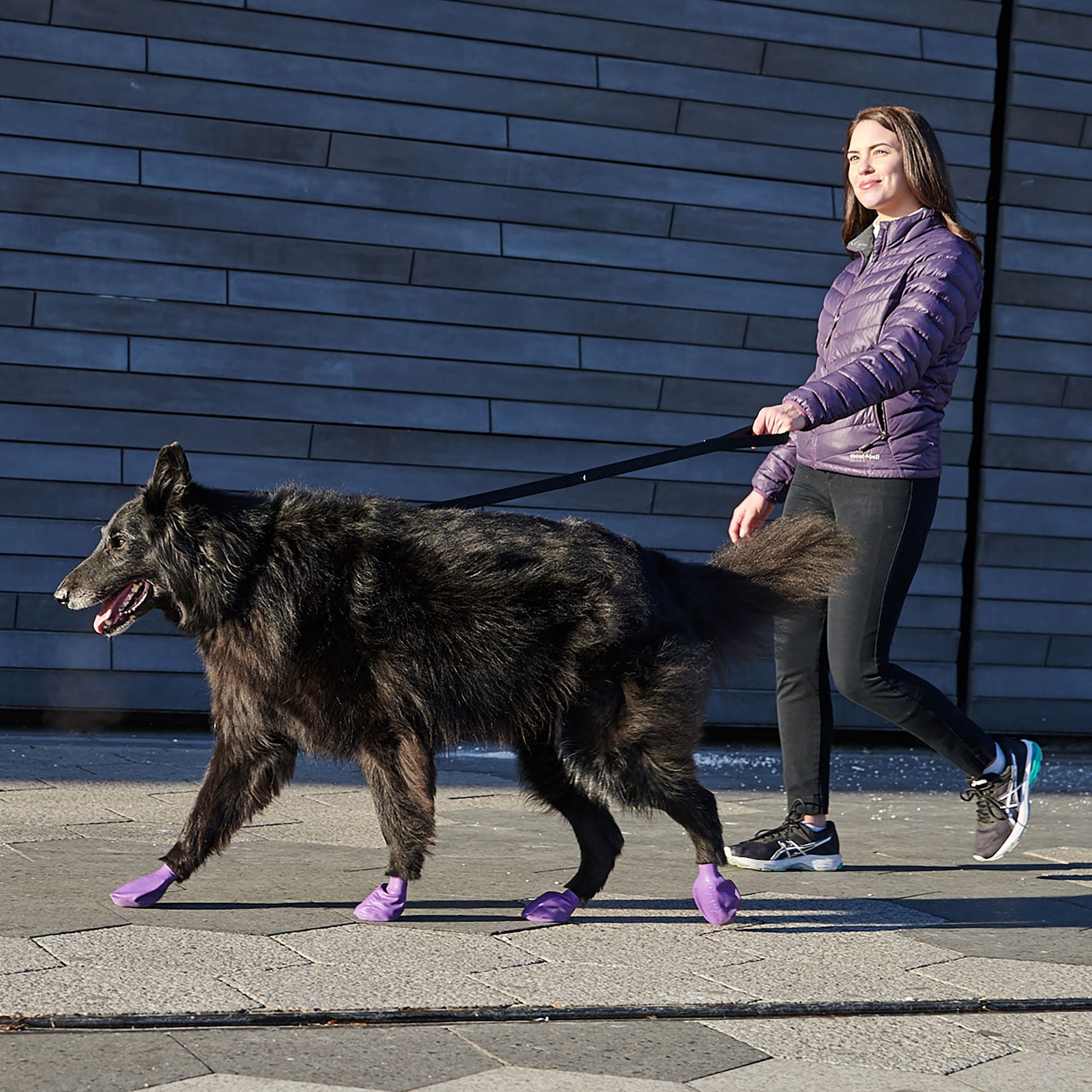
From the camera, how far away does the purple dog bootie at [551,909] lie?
336cm

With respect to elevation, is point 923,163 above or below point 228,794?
above

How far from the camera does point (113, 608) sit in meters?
3.31

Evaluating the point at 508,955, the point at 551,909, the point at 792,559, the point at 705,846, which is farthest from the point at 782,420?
the point at 508,955

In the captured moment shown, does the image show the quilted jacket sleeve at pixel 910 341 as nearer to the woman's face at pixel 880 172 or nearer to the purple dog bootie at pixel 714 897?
the woman's face at pixel 880 172

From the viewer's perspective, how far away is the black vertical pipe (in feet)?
24.3

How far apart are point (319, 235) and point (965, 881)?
4.04 m

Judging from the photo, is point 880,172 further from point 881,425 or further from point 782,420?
point 782,420

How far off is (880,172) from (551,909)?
218 cm

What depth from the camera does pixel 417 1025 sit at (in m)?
2.56

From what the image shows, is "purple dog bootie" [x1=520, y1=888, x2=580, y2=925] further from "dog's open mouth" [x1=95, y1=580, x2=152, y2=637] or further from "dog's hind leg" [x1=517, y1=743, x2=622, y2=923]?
"dog's open mouth" [x1=95, y1=580, x2=152, y2=637]

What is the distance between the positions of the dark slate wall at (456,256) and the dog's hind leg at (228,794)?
3086 mm

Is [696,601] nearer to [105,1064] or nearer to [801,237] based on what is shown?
[105,1064]

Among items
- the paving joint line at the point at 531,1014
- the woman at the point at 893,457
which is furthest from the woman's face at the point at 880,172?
the paving joint line at the point at 531,1014

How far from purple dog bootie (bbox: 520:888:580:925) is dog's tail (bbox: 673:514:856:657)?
2.32 feet
